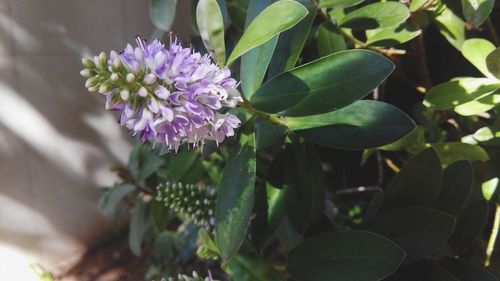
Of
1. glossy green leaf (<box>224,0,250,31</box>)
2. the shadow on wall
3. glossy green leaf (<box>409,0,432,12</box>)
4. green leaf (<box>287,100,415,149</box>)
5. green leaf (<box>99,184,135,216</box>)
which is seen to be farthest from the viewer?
the shadow on wall

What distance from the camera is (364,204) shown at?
56.2 inches

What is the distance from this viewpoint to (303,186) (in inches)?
32.8

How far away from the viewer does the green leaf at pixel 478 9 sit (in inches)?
29.4

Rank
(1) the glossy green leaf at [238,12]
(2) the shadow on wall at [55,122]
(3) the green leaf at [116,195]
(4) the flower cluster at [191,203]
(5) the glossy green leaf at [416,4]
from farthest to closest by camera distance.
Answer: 1. (2) the shadow on wall at [55,122]
2. (3) the green leaf at [116,195]
3. (1) the glossy green leaf at [238,12]
4. (4) the flower cluster at [191,203]
5. (5) the glossy green leaf at [416,4]

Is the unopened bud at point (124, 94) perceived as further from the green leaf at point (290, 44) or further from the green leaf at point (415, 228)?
the green leaf at point (415, 228)

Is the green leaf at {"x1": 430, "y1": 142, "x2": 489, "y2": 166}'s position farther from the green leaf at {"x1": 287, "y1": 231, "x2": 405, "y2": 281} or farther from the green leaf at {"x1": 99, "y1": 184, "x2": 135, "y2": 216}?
the green leaf at {"x1": 99, "y1": 184, "x2": 135, "y2": 216}

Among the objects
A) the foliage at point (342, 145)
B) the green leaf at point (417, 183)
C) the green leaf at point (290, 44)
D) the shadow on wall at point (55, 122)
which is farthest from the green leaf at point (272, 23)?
the shadow on wall at point (55, 122)

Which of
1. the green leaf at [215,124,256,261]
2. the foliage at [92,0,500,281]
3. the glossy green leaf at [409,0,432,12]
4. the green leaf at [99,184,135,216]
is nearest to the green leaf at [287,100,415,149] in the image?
the foliage at [92,0,500,281]

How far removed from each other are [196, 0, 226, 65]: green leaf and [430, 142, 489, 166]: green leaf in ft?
1.53

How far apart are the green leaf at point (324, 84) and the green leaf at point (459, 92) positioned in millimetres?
262

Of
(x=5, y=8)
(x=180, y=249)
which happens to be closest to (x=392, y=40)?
(x=180, y=249)

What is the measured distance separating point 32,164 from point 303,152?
1160 millimetres

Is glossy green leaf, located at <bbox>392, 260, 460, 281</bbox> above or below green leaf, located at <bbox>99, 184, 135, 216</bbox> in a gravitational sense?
below

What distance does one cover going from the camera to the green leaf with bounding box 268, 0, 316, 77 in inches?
30.7
